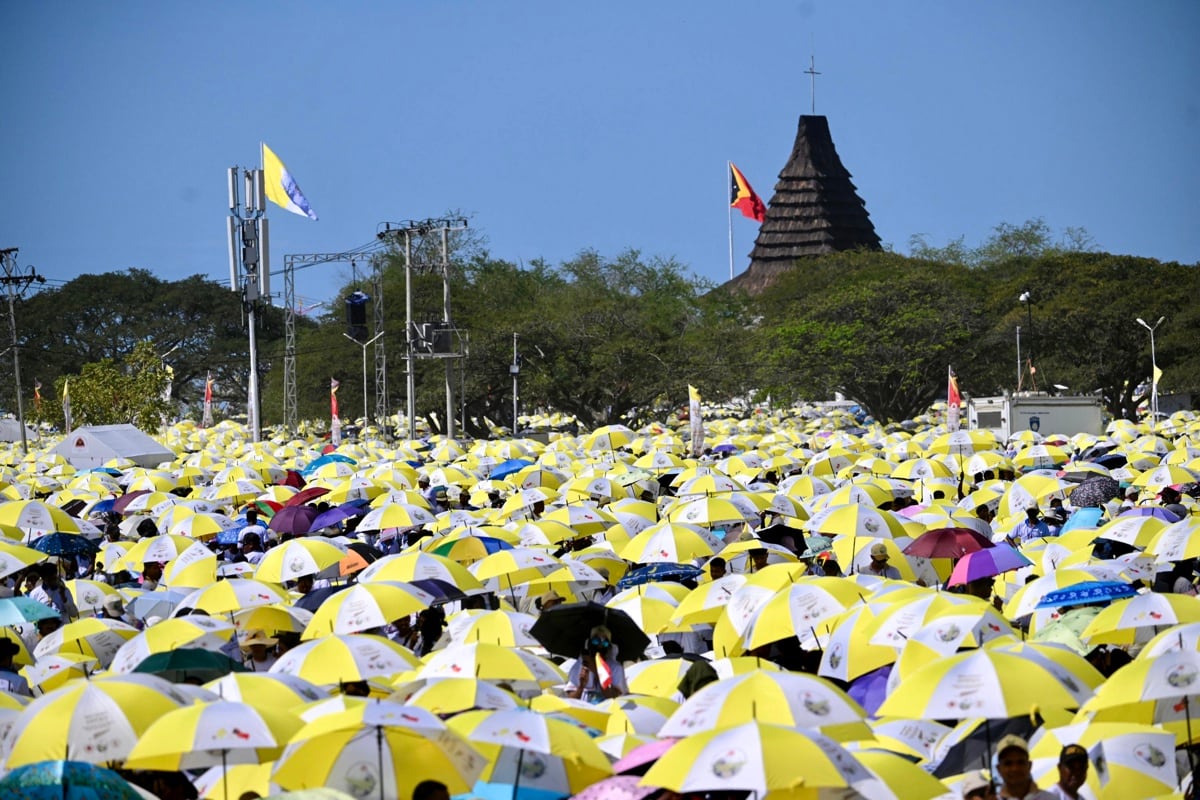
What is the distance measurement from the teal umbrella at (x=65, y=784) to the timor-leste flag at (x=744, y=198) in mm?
70839

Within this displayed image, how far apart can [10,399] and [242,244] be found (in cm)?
6173

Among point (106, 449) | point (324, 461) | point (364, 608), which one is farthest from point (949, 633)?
point (106, 449)

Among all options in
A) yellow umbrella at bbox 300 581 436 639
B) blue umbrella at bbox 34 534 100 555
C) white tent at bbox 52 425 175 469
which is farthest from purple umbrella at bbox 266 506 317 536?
white tent at bbox 52 425 175 469

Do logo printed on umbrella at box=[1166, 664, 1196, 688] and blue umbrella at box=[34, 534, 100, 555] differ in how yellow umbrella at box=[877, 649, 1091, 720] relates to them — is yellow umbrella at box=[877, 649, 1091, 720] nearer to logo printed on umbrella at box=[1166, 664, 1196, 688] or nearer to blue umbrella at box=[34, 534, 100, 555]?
logo printed on umbrella at box=[1166, 664, 1196, 688]

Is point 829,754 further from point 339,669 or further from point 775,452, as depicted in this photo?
point 775,452

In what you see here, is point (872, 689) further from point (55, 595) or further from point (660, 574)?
point (55, 595)

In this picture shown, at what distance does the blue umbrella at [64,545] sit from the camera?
54.6 feet

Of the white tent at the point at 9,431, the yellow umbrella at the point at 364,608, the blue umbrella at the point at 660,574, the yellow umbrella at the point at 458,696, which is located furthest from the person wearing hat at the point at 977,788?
the white tent at the point at 9,431

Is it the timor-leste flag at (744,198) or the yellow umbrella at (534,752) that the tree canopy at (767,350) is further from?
the yellow umbrella at (534,752)

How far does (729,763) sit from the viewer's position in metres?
5.82

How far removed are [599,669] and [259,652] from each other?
2.19 meters

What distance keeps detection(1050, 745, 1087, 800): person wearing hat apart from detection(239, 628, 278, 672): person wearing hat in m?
5.35

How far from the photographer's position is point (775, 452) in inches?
1077

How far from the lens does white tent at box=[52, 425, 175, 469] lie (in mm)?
34281
